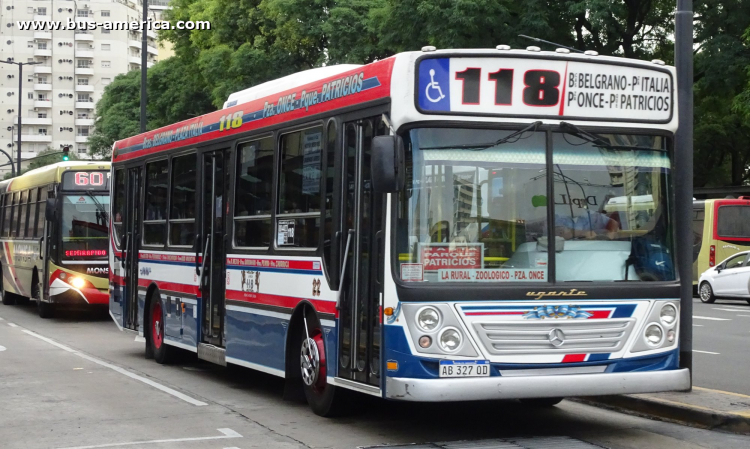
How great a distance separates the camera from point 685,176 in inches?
424

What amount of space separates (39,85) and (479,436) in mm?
134566

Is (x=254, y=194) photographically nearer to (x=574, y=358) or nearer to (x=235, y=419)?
(x=235, y=419)

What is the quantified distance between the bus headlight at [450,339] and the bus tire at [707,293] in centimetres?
2396

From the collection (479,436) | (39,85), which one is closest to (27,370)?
(479,436)

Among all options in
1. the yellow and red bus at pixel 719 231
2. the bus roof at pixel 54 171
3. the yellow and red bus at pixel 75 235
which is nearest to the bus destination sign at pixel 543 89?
the bus roof at pixel 54 171

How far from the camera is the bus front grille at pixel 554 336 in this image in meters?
8.38

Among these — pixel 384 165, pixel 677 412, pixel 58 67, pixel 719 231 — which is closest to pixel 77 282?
pixel 677 412

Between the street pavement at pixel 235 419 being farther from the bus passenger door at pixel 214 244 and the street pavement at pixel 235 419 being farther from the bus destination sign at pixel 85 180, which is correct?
the bus destination sign at pixel 85 180

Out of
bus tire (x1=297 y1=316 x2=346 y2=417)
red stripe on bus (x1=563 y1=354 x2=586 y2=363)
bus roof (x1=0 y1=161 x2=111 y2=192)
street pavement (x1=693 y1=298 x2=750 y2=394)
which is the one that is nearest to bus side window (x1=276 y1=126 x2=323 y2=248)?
bus tire (x1=297 y1=316 x2=346 y2=417)

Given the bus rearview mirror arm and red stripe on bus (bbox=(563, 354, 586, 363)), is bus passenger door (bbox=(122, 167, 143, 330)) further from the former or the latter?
red stripe on bus (bbox=(563, 354, 586, 363))

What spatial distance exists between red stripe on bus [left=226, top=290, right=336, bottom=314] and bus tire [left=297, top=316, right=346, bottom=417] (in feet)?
0.63

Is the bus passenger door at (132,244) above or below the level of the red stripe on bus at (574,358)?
above

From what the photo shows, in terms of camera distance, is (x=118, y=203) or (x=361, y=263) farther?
(x=118, y=203)

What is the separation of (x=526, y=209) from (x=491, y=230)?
32 centimetres
